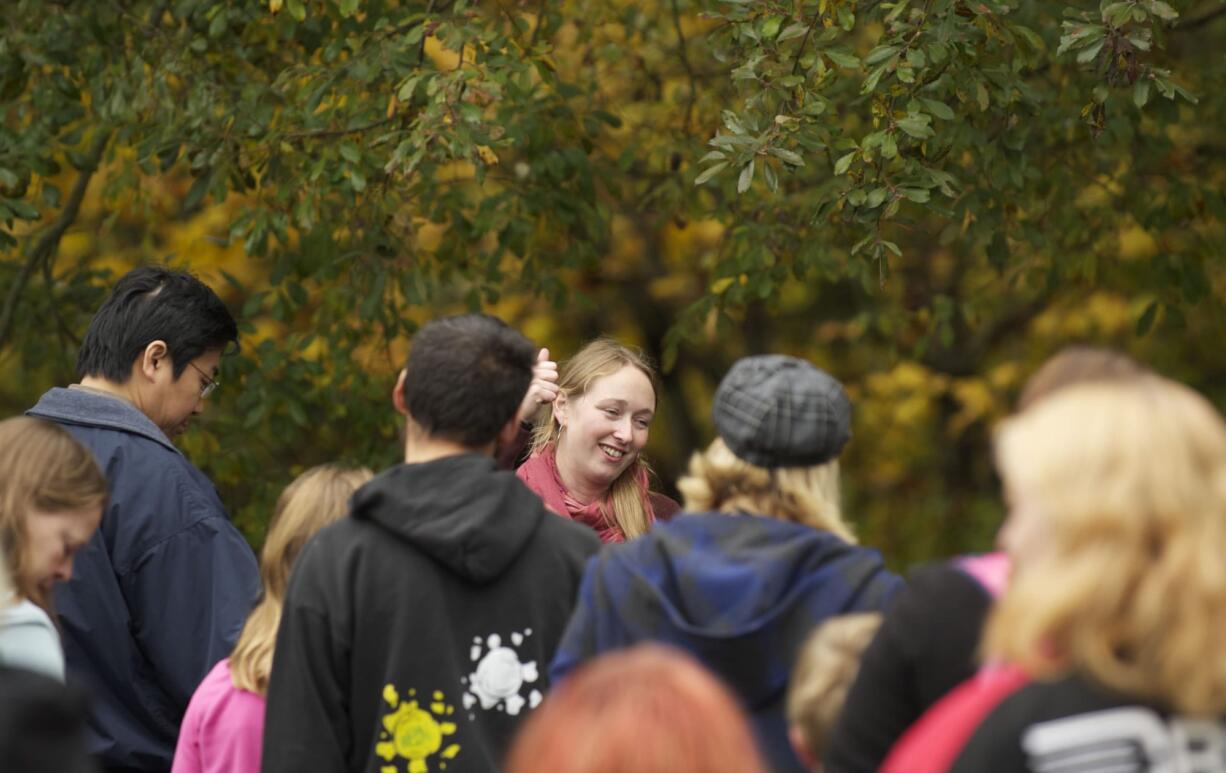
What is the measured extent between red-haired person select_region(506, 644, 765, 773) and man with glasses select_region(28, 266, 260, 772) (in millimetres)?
2004

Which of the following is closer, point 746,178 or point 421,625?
point 421,625

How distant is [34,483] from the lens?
125 inches

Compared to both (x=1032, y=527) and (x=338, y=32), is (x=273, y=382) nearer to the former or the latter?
(x=338, y=32)

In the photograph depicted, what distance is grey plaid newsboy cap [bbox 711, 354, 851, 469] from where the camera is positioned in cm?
294

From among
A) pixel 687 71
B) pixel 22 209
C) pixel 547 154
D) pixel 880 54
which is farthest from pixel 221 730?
pixel 687 71

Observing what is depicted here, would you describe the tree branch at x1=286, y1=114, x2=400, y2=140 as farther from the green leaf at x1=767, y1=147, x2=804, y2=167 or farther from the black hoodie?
the black hoodie

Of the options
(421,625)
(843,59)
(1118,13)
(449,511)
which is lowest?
(421,625)

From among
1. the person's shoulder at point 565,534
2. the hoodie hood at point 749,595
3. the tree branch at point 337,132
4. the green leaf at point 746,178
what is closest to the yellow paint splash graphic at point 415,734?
the person's shoulder at point 565,534

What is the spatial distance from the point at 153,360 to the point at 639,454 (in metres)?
1.40

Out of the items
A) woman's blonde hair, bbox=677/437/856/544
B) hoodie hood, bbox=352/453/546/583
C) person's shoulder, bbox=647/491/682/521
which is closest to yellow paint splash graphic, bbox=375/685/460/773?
hoodie hood, bbox=352/453/546/583

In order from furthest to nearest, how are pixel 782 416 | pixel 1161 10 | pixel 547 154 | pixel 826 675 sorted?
pixel 547 154
pixel 1161 10
pixel 782 416
pixel 826 675

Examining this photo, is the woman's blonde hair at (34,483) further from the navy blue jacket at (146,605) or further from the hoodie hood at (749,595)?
the hoodie hood at (749,595)

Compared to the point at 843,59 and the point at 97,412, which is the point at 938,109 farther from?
the point at 97,412

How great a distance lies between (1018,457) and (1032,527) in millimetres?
96
